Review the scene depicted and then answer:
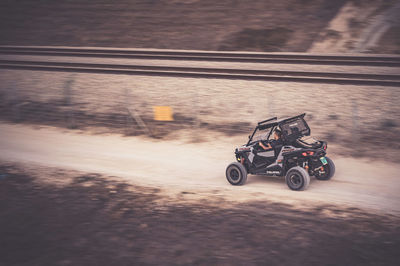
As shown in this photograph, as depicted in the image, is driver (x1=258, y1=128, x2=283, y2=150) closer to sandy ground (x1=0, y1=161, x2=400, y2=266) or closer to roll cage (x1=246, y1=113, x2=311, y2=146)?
roll cage (x1=246, y1=113, x2=311, y2=146)

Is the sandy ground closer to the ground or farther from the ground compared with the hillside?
closer to the ground

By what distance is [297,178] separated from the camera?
979 centimetres

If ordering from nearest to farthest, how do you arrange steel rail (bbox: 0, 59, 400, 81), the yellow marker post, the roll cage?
the roll cage
the yellow marker post
steel rail (bbox: 0, 59, 400, 81)

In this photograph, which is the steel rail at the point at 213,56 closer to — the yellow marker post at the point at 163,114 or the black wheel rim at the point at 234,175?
the yellow marker post at the point at 163,114

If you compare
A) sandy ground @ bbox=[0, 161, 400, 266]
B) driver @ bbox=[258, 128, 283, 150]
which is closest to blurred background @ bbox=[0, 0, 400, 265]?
sandy ground @ bbox=[0, 161, 400, 266]

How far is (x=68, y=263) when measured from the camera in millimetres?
7047

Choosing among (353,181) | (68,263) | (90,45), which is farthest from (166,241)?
(90,45)

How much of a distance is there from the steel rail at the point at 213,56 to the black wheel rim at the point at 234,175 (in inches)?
381

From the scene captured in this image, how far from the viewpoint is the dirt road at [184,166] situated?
9.53m

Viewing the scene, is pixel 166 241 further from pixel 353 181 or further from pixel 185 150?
pixel 185 150

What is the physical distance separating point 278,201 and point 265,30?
51.6 feet

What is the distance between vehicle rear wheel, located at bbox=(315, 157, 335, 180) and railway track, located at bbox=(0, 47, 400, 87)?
19.8ft

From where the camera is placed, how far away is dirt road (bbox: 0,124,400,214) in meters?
9.53

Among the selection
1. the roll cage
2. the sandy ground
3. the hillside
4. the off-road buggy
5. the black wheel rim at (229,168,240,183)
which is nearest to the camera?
the sandy ground
